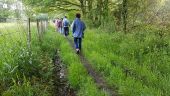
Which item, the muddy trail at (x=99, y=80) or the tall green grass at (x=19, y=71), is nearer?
the tall green grass at (x=19, y=71)

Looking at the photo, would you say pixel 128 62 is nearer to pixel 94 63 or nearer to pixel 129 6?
pixel 94 63

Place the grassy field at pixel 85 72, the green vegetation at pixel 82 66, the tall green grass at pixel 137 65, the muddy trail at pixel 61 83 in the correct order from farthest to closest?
1. the muddy trail at pixel 61 83
2. the tall green grass at pixel 137 65
3. the green vegetation at pixel 82 66
4. the grassy field at pixel 85 72

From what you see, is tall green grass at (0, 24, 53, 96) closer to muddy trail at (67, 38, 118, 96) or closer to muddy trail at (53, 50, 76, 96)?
muddy trail at (53, 50, 76, 96)

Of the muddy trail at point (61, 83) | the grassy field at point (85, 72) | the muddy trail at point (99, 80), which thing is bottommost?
the muddy trail at point (61, 83)

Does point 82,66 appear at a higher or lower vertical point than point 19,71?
lower

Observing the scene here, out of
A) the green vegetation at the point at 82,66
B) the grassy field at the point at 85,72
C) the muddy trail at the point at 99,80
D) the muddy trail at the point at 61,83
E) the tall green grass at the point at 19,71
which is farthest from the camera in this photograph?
the muddy trail at the point at 61,83

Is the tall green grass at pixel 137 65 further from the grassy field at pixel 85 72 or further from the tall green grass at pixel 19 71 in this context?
the tall green grass at pixel 19 71

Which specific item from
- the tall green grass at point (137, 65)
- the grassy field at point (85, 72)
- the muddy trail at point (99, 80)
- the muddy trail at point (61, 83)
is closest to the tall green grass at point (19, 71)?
the grassy field at point (85, 72)

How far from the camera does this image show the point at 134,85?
847 centimetres

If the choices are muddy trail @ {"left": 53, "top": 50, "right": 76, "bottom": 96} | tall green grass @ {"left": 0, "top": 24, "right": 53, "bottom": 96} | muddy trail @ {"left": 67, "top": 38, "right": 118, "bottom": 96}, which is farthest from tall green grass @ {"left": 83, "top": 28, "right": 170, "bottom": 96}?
tall green grass @ {"left": 0, "top": 24, "right": 53, "bottom": 96}

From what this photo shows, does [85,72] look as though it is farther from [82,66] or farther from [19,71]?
[19,71]

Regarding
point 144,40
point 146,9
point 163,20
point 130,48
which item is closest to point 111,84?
point 130,48

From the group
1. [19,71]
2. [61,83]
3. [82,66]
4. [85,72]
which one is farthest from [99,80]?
[19,71]

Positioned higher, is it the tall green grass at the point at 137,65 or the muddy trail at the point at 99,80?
the tall green grass at the point at 137,65
